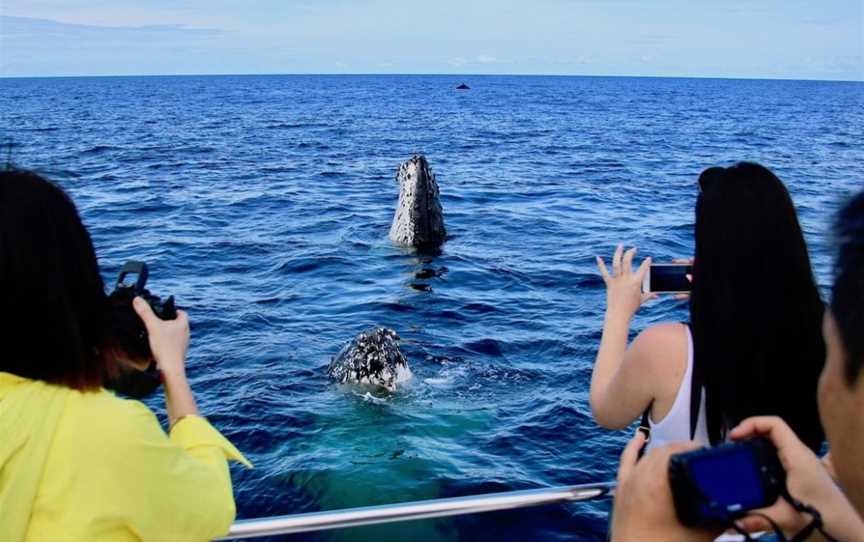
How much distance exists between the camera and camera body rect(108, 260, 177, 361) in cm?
250

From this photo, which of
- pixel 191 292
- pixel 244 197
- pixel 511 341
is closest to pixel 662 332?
pixel 511 341

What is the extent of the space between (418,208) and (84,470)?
16.4 meters

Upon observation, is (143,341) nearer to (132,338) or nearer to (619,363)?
(132,338)

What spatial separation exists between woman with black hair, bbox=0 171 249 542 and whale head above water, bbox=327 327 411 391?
754 centimetres

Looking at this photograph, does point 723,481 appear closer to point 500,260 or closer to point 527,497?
point 527,497

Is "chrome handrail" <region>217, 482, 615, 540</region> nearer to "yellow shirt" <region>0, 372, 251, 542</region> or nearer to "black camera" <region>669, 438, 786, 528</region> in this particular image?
"yellow shirt" <region>0, 372, 251, 542</region>

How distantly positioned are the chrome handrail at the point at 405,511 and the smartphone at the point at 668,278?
0.89m

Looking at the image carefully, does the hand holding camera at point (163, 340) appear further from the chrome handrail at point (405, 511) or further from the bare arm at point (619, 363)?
the bare arm at point (619, 363)

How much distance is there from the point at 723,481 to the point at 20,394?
161 centimetres

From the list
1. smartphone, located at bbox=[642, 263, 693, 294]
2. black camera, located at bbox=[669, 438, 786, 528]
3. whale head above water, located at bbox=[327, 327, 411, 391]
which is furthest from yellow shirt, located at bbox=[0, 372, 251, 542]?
whale head above water, located at bbox=[327, 327, 411, 391]

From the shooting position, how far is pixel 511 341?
12281 millimetres

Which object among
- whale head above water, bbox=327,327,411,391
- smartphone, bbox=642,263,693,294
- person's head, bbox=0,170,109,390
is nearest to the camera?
person's head, bbox=0,170,109,390

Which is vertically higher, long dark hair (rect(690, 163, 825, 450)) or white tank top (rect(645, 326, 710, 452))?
long dark hair (rect(690, 163, 825, 450))

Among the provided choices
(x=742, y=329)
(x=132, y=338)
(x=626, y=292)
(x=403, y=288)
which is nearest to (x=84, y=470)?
(x=132, y=338)
